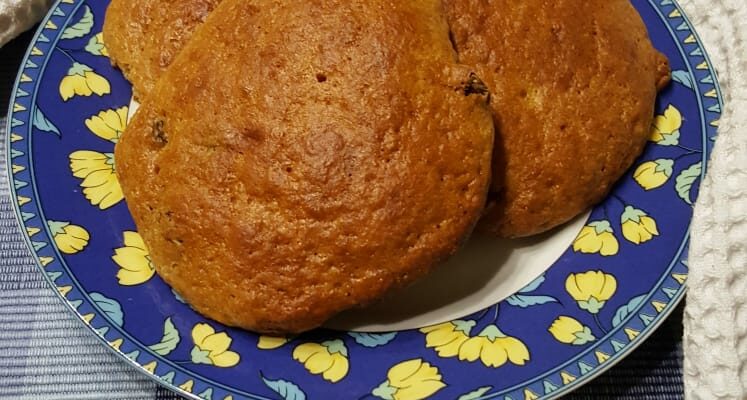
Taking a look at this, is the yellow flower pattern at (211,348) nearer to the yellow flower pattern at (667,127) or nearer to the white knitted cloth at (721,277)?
the white knitted cloth at (721,277)

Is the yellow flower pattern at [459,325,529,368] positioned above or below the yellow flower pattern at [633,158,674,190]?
below

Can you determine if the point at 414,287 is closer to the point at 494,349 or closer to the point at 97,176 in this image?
the point at 494,349

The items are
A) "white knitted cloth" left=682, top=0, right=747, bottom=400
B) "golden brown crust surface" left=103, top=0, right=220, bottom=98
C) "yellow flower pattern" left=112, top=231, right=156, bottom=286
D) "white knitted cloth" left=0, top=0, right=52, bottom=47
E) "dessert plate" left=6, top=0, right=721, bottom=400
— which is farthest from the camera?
"white knitted cloth" left=0, top=0, right=52, bottom=47

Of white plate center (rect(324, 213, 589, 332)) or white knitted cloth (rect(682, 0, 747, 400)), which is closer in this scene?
white knitted cloth (rect(682, 0, 747, 400))

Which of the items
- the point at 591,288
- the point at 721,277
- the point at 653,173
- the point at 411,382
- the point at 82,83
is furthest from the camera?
the point at 82,83

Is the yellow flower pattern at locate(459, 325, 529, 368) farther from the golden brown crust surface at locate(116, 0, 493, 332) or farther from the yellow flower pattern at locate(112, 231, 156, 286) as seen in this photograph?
the yellow flower pattern at locate(112, 231, 156, 286)

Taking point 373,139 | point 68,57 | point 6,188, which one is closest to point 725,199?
point 373,139

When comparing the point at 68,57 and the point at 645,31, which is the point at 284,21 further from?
the point at 645,31

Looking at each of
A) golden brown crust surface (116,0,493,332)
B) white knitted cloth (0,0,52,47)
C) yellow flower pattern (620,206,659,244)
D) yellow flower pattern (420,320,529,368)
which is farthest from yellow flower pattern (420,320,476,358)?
white knitted cloth (0,0,52,47)

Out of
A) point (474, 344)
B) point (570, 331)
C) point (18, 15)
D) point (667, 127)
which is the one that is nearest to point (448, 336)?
point (474, 344)
